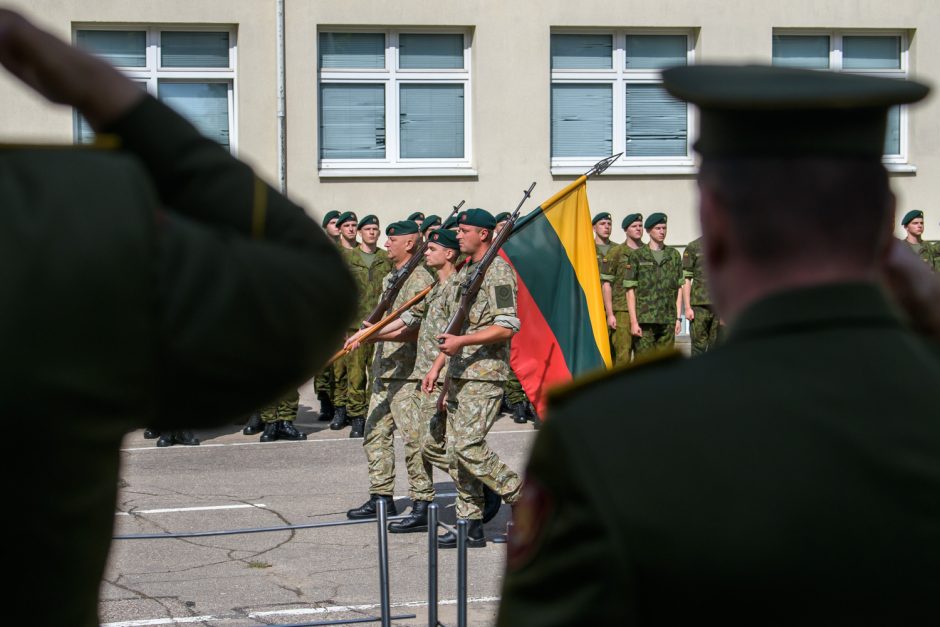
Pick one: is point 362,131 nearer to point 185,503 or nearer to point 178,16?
point 178,16

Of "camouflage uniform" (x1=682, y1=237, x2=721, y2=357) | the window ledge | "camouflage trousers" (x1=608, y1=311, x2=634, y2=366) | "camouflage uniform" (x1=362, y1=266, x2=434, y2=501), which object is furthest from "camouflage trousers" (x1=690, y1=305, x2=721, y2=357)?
"camouflage uniform" (x1=362, y1=266, x2=434, y2=501)

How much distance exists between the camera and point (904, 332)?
1460 millimetres

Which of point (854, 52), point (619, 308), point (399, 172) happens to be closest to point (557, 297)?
point (619, 308)

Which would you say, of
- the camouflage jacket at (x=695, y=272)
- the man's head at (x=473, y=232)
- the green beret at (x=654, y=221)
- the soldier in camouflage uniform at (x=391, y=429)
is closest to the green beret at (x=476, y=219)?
the man's head at (x=473, y=232)

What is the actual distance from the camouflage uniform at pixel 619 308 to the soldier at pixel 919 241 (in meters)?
3.31

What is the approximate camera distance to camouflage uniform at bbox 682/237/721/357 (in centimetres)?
1383

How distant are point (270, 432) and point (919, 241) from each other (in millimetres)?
7919

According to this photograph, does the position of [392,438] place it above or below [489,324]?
below

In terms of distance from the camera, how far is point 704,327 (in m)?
14.0

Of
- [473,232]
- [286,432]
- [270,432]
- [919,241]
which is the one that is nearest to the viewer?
[473,232]

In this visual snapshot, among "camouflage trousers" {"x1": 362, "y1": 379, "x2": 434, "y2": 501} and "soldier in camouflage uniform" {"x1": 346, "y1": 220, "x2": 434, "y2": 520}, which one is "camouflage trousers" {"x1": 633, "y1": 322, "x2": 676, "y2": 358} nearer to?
"soldier in camouflage uniform" {"x1": 346, "y1": 220, "x2": 434, "y2": 520}

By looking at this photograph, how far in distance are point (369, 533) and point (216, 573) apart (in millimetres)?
1287

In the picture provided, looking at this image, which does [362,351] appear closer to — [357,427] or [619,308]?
[357,427]

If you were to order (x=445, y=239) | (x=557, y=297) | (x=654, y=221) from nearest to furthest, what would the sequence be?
(x=445, y=239) → (x=557, y=297) → (x=654, y=221)
